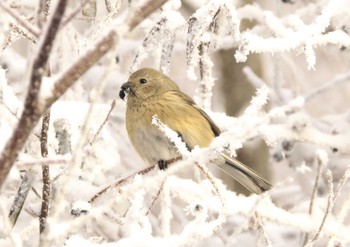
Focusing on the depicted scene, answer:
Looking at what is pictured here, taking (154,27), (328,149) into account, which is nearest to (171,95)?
(328,149)

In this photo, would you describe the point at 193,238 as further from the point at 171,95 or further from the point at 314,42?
the point at 171,95

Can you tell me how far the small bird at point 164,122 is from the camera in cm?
437

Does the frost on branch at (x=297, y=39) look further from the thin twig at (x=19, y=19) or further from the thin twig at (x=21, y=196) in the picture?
the thin twig at (x=19, y=19)

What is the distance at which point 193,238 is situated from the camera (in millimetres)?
2293

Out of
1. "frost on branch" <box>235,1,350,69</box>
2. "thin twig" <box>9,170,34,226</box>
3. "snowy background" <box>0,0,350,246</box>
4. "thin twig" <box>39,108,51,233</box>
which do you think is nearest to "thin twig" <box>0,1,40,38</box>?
"snowy background" <box>0,0,350,246</box>

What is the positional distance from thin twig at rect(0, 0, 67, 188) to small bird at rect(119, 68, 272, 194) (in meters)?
2.70

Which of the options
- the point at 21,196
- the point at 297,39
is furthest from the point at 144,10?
the point at 297,39

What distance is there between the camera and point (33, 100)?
4.32ft

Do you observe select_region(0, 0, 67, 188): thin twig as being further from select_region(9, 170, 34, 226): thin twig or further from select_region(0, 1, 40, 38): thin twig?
select_region(9, 170, 34, 226): thin twig

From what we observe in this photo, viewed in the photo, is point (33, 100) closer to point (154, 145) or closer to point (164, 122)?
point (154, 145)

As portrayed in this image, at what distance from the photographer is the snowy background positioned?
1364 millimetres

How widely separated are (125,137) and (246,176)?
1.41 m

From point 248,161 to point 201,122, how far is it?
1.72m

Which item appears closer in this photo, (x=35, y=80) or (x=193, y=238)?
(x=35, y=80)
